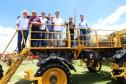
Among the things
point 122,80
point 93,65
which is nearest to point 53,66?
point 122,80

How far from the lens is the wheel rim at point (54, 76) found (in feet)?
33.9

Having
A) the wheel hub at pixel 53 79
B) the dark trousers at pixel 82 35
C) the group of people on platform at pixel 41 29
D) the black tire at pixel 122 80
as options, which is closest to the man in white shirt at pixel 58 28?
the group of people on platform at pixel 41 29

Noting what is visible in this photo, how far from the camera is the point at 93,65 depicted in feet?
47.9

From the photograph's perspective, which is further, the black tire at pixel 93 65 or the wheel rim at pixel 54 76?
the black tire at pixel 93 65

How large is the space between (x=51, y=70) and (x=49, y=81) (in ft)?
1.39

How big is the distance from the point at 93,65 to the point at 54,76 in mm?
4623

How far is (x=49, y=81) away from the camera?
34.1 feet

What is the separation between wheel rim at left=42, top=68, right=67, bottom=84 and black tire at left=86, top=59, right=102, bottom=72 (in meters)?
4.11

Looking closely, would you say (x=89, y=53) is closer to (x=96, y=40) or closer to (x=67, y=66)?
(x=96, y=40)

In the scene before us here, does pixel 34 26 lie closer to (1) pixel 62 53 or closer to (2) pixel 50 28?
(2) pixel 50 28

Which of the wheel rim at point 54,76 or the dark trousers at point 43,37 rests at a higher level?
the dark trousers at point 43,37

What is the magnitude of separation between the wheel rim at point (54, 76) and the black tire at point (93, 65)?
4.11 meters

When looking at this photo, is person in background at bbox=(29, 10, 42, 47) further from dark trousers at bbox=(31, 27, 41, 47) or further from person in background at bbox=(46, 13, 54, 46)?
person in background at bbox=(46, 13, 54, 46)

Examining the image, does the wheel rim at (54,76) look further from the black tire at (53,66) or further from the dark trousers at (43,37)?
the dark trousers at (43,37)
